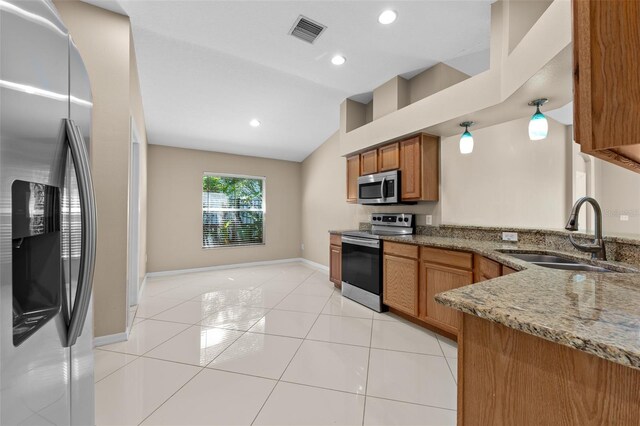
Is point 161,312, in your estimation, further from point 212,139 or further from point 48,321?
point 212,139

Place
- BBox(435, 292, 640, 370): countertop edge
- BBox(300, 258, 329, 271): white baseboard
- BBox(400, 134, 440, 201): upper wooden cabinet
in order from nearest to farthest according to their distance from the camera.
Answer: BBox(435, 292, 640, 370): countertop edge → BBox(400, 134, 440, 201): upper wooden cabinet → BBox(300, 258, 329, 271): white baseboard

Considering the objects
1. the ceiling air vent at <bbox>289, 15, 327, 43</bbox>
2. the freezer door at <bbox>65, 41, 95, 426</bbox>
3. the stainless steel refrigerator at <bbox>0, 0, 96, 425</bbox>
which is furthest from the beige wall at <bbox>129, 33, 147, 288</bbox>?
the stainless steel refrigerator at <bbox>0, 0, 96, 425</bbox>

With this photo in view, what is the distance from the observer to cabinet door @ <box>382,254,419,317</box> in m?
2.72

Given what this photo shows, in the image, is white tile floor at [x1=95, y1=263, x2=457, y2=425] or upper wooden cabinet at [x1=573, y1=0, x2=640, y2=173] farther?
white tile floor at [x1=95, y1=263, x2=457, y2=425]

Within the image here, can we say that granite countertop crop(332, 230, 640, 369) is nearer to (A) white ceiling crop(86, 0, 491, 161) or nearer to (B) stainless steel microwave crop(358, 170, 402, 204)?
(B) stainless steel microwave crop(358, 170, 402, 204)

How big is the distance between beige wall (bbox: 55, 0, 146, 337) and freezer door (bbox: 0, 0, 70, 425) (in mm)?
1811

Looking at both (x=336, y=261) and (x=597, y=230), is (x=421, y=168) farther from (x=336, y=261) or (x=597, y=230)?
(x=336, y=261)

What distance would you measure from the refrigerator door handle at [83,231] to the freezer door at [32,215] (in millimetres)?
28

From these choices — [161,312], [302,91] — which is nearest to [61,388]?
[161,312]

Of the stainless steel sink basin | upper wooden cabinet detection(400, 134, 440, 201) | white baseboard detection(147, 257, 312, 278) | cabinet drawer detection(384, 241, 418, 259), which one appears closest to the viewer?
the stainless steel sink basin

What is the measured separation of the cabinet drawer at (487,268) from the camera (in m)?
1.89

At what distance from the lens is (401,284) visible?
9.37 ft

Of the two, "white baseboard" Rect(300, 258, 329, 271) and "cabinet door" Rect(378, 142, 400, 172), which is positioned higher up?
"cabinet door" Rect(378, 142, 400, 172)

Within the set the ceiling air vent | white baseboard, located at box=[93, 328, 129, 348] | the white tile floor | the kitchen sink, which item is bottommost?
the white tile floor
